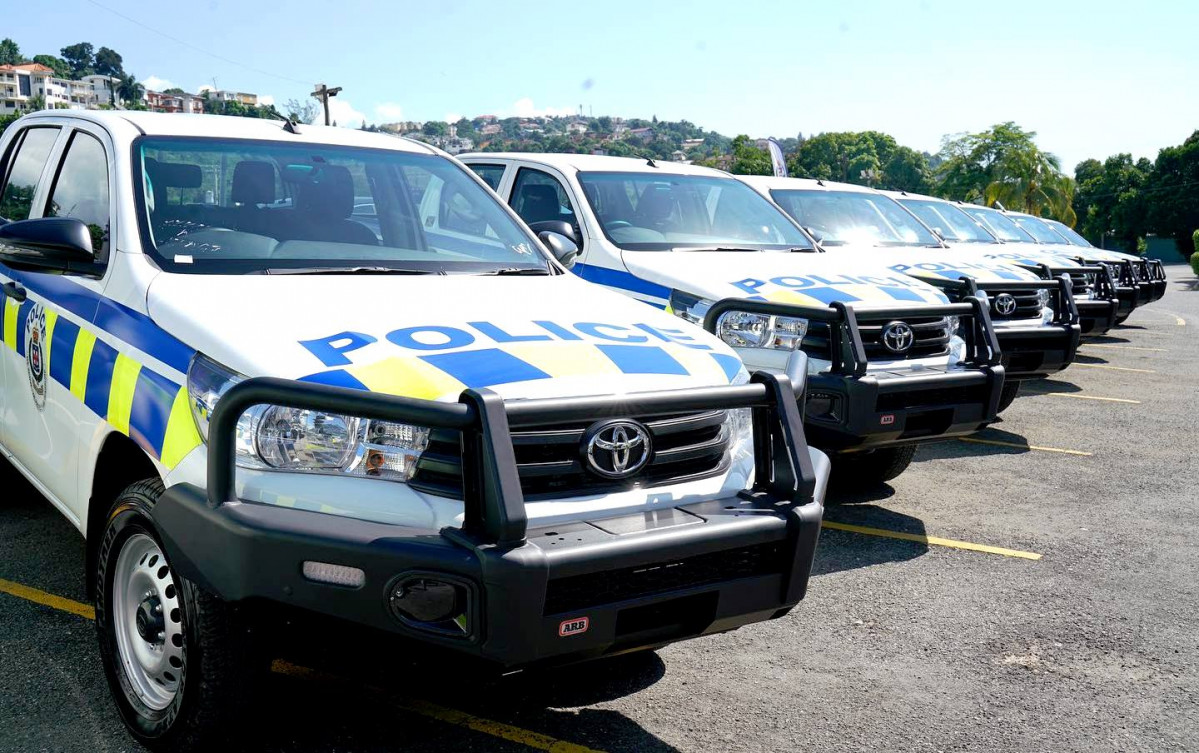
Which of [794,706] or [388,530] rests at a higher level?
[388,530]

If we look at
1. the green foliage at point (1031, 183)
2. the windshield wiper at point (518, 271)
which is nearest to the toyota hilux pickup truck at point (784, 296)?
the windshield wiper at point (518, 271)

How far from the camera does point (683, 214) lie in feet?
22.6

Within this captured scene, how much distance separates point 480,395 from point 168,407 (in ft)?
Result: 3.20

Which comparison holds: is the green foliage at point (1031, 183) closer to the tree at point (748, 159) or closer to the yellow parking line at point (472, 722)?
the tree at point (748, 159)

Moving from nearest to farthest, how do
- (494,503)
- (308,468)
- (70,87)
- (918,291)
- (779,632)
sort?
(494,503) < (308,468) < (779,632) < (918,291) < (70,87)

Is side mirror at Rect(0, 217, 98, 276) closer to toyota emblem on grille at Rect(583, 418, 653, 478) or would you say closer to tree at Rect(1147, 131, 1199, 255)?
toyota emblem on grille at Rect(583, 418, 653, 478)

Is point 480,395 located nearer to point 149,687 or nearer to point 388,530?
point 388,530

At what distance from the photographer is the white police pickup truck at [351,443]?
8.33ft

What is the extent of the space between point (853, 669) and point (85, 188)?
334 cm

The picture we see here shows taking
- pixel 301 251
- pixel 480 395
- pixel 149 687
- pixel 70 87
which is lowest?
pixel 149 687

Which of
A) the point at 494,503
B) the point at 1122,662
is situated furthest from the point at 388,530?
the point at 1122,662

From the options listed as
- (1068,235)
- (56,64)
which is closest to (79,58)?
(56,64)

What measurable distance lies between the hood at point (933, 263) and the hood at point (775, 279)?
1.78 metres

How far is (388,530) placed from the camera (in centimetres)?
256
